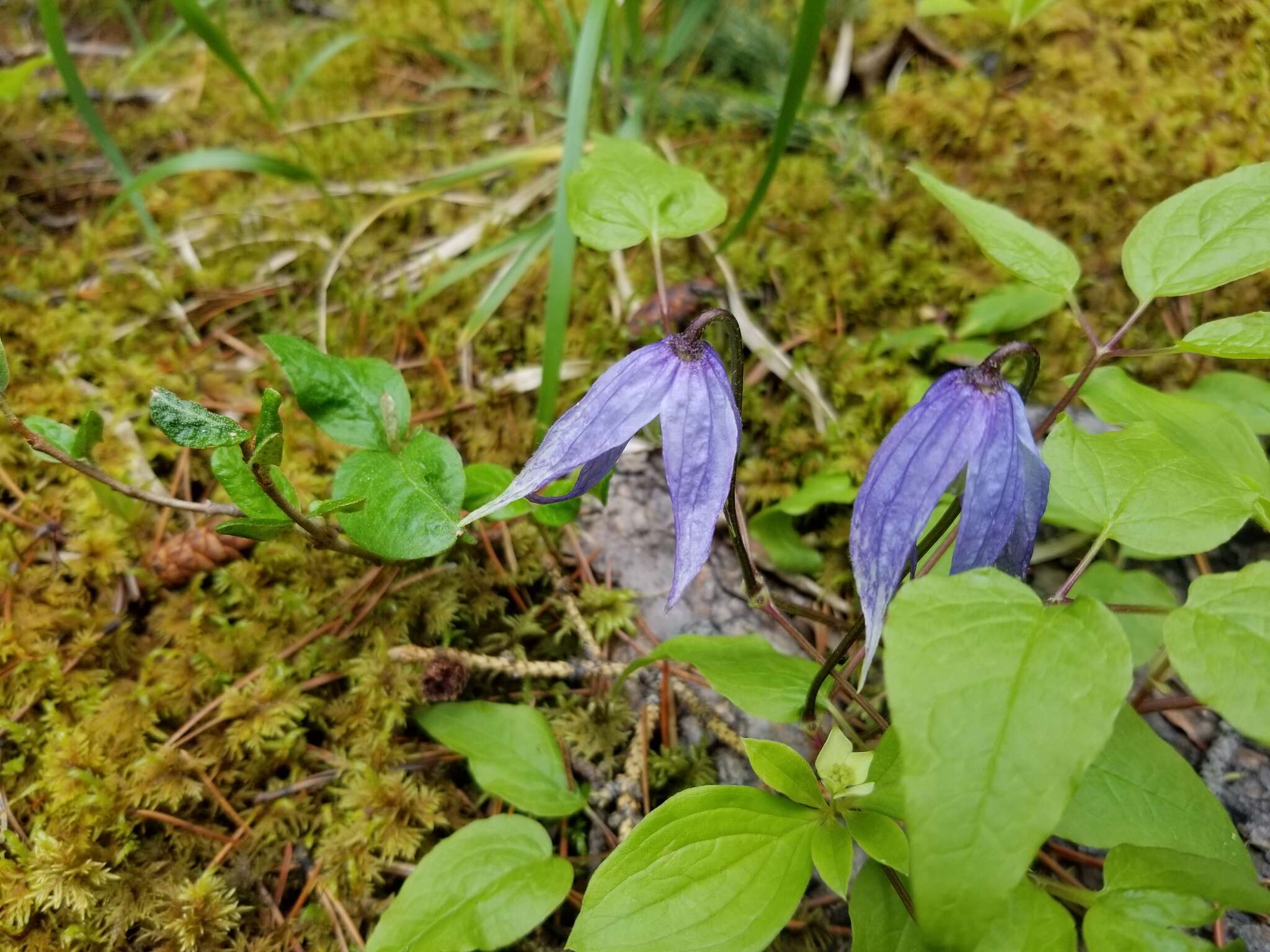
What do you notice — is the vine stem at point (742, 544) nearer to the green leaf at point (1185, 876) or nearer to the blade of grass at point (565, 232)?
the green leaf at point (1185, 876)

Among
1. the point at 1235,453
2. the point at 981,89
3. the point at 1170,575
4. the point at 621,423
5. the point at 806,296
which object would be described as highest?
the point at 981,89

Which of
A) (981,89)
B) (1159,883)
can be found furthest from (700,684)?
(981,89)

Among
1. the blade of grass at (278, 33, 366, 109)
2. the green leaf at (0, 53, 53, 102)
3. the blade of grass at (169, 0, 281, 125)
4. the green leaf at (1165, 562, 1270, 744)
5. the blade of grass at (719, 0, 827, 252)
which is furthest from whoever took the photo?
the blade of grass at (278, 33, 366, 109)

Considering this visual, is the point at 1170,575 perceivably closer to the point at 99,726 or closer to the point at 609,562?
the point at 609,562

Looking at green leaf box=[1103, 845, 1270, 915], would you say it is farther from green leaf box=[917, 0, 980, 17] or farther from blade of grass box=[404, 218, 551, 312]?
green leaf box=[917, 0, 980, 17]

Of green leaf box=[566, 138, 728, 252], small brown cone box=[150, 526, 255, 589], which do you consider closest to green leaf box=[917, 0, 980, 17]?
green leaf box=[566, 138, 728, 252]

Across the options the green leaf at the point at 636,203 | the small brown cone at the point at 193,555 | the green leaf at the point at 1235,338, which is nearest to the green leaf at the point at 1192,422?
the green leaf at the point at 1235,338
